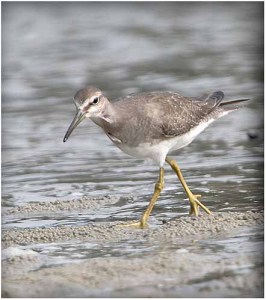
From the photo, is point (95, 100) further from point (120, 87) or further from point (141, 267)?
point (120, 87)

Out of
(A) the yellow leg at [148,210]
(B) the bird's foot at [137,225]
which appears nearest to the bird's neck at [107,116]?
(A) the yellow leg at [148,210]

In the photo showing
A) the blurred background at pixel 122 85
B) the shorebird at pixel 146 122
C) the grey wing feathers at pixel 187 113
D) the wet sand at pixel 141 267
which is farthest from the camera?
the blurred background at pixel 122 85

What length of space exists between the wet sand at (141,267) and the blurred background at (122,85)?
61 centimetres

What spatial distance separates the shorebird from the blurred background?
58 cm

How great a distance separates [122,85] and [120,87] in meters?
0.15

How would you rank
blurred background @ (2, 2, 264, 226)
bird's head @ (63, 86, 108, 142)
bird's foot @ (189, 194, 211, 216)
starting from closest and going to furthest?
1. bird's head @ (63, 86, 108, 142)
2. bird's foot @ (189, 194, 211, 216)
3. blurred background @ (2, 2, 264, 226)

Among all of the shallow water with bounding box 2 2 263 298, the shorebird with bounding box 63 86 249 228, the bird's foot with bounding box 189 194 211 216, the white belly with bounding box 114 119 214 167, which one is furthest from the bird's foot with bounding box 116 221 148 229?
the white belly with bounding box 114 119 214 167

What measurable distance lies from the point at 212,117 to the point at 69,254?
8.93 ft

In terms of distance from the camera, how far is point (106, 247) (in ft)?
23.7

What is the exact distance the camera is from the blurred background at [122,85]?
927 cm

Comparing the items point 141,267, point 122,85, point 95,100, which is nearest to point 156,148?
point 95,100

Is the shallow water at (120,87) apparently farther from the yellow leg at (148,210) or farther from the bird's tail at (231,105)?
the bird's tail at (231,105)

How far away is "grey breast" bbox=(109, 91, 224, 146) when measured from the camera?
8047 millimetres

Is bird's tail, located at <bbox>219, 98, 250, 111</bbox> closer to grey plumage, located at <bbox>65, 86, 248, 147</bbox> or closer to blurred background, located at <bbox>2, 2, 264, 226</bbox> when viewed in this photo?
grey plumage, located at <bbox>65, 86, 248, 147</bbox>
